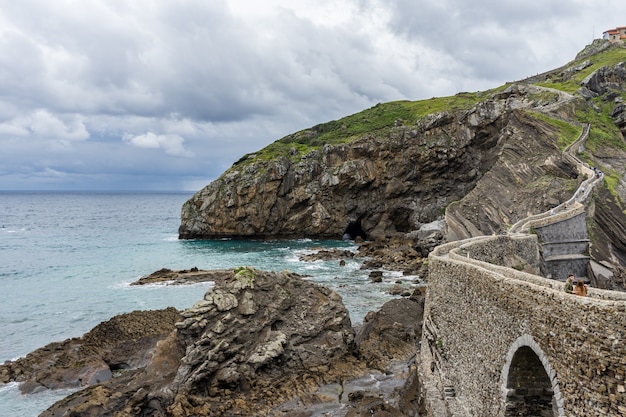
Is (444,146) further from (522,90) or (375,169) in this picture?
(522,90)

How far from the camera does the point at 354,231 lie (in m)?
81.7

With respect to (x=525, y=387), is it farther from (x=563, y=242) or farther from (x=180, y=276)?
(x=180, y=276)

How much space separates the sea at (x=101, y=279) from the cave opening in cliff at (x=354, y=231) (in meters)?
4.87

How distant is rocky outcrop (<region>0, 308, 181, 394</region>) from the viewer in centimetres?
2300

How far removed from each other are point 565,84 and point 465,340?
76.0 m

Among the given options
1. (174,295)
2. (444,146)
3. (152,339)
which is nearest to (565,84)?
(444,146)

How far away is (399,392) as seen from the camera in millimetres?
18656

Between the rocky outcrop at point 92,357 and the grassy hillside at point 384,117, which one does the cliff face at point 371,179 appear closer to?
the grassy hillside at point 384,117

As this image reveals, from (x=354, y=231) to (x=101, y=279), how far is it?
44660 mm

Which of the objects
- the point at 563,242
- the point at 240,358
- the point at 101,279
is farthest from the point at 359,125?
the point at 240,358

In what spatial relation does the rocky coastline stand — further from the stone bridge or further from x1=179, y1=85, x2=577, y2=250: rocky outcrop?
x1=179, y1=85, x2=577, y2=250: rocky outcrop

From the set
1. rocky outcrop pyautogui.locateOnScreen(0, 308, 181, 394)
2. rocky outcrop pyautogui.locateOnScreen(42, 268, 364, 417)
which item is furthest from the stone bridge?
rocky outcrop pyautogui.locateOnScreen(0, 308, 181, 394)

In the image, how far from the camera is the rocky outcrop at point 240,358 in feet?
61.0

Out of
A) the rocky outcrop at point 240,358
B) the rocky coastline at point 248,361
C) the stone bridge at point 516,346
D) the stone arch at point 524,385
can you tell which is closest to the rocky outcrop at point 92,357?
the rocky coastline at point 248,361
